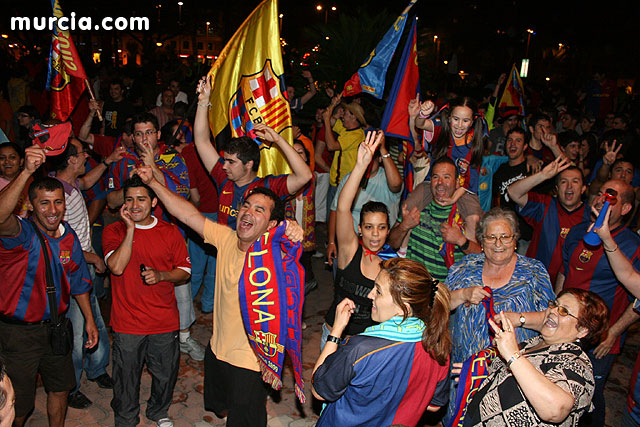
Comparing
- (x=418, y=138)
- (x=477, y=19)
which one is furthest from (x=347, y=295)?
(x=477, y=19)

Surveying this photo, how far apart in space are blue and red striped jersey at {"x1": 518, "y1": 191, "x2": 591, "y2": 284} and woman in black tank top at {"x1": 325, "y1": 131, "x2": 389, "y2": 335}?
7.34 ft

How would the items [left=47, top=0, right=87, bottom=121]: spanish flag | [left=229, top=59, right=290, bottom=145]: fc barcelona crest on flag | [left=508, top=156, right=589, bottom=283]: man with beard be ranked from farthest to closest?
[left=47, top=0, right=87, bottom=121]: spanish flag
[left=229, top=59, right=290, bottom=145]: fc barcelona crest on flag
[left=508, top=156, right=589, bottom=283]: man with beard

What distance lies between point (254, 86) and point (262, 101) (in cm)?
18

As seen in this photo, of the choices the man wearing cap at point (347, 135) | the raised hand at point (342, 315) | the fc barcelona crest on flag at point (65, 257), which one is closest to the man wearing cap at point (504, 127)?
the man wearing cap at point (347, 135)

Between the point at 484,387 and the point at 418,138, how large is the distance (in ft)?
12.5

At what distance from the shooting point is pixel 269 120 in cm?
541

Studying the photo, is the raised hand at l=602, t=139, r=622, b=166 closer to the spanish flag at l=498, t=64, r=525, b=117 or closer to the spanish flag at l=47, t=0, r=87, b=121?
the spanish flag at l=498, t=64, r=525, b=117

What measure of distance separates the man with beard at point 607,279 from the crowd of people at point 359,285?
2 centimetres

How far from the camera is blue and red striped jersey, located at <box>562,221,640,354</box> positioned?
4.40 m

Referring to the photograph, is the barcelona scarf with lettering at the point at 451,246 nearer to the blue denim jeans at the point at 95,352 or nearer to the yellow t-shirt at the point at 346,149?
the yellow t-shirt at the point at 346,149

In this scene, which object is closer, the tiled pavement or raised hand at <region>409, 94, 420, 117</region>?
the tiled pavement

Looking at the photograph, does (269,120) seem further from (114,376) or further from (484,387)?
(484,387)

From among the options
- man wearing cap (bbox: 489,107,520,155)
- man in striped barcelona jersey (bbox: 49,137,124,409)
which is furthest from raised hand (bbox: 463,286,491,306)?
man wearing cap (bbox: 489,107,520,155)

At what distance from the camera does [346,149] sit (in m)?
7.64
